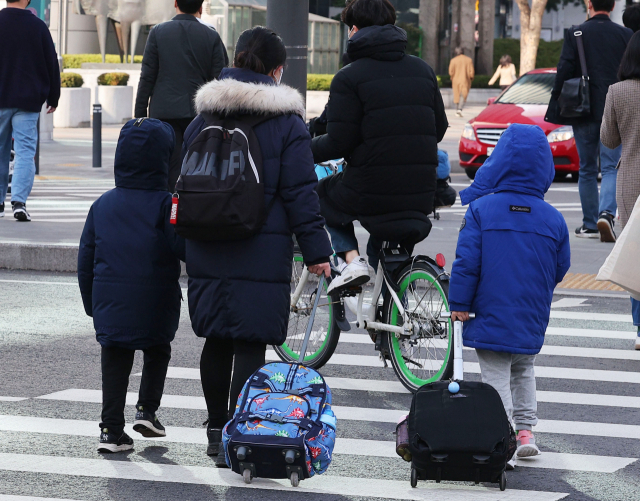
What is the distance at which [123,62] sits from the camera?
117 ft

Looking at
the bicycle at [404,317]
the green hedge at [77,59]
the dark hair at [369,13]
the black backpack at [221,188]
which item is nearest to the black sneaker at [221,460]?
the black backpack at [221,188]

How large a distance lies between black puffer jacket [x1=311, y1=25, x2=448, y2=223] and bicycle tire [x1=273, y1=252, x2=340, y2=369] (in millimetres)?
796

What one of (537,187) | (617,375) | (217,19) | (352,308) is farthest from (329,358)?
(217,19)

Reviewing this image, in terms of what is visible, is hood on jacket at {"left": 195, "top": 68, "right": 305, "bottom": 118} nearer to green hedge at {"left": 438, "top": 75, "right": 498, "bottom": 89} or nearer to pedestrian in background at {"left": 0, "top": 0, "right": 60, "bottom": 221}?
pedestrian in background at {"left": 0, "top": 0, "right": 60, "bottom": 221}

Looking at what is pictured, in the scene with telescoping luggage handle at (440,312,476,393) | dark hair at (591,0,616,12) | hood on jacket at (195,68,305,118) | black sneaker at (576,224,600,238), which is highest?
dark hair at (591,0,616,12)

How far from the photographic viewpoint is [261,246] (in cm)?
457

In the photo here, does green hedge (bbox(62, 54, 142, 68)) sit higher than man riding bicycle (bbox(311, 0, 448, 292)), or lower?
lower

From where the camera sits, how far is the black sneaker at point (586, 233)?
11328 mm

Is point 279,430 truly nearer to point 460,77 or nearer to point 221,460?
point 221,460

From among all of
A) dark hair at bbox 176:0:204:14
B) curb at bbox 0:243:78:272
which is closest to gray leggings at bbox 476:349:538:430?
dark hair at bbox 176:0:204:14

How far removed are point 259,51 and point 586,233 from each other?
724 cm

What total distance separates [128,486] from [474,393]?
1312 millimetres

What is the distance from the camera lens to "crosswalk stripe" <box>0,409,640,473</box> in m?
4.86

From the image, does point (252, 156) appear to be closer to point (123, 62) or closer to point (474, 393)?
point (474, 393)
